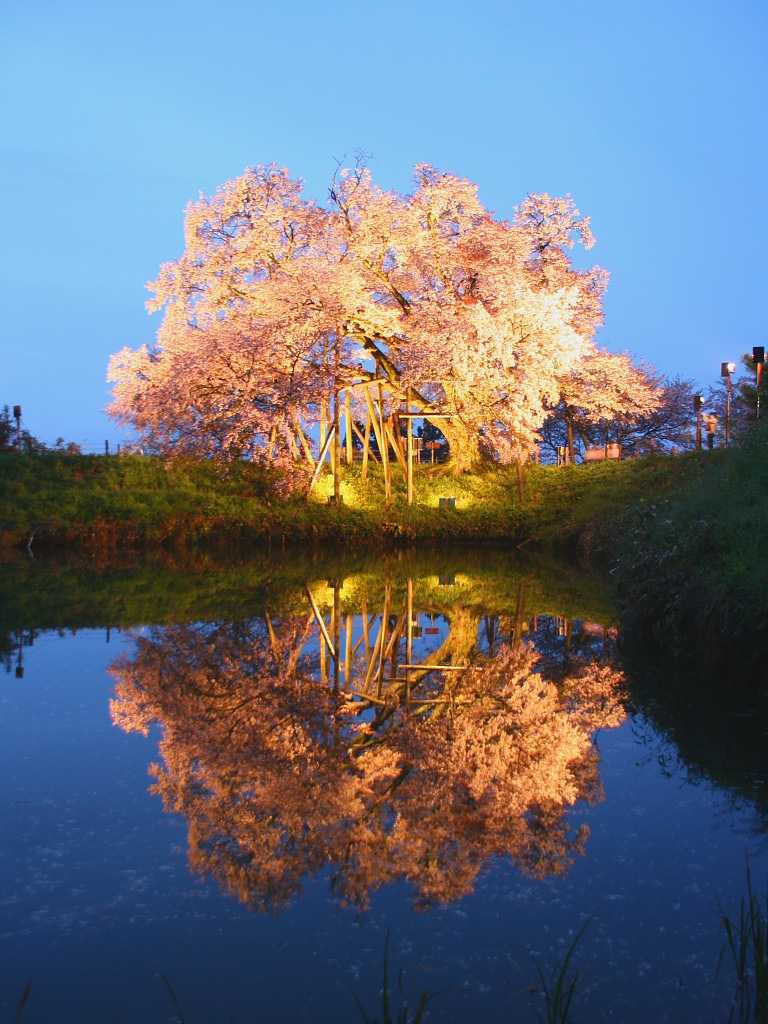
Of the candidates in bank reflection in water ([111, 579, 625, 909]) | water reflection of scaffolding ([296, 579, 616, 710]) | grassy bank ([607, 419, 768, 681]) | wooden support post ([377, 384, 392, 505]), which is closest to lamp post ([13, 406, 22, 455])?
wooden support post ([377, 384, 392, 505])

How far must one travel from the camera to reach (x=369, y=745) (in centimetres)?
728

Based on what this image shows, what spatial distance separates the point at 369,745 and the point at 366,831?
5.95ft

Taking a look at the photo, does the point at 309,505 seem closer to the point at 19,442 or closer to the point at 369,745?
the point at 19,442

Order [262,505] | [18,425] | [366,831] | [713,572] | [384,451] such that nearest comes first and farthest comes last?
[366,831] < [713,572] < [384,451] < [262,505] < [18,425]

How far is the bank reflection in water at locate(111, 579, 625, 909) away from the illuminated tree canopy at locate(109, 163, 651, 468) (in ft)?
43.3

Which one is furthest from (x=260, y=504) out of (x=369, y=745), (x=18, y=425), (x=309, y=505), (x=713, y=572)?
(x=369, y=745)

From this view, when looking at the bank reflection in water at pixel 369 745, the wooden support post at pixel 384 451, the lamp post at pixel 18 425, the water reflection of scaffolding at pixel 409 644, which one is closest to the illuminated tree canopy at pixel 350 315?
A: the wooden support post at pixel 384 451

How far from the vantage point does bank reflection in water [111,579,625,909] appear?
5180mm

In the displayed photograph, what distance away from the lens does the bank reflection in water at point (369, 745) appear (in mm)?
5180

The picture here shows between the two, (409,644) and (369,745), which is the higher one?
(409,644)

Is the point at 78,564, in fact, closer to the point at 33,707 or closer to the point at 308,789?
the point at 33,707

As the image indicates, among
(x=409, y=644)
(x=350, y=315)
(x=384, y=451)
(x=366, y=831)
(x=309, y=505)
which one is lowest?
(x=366, y=831)

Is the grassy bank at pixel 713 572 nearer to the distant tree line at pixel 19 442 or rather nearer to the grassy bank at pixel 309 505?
the grassy bank at pixel 309 505

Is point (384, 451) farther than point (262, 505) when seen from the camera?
No
